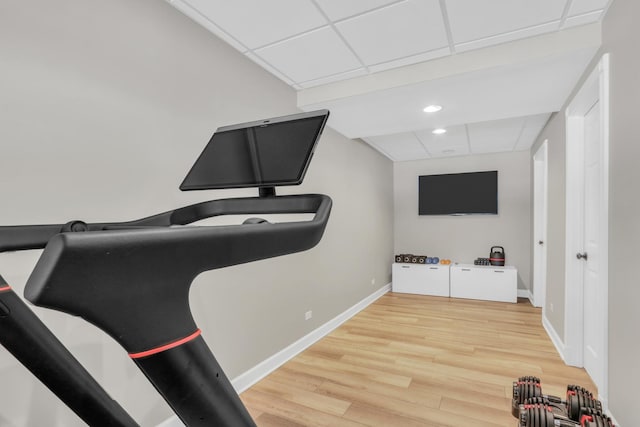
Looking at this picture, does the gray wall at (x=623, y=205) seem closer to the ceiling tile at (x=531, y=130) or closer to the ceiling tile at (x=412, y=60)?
the ceiling tile at (x=412, y=60)

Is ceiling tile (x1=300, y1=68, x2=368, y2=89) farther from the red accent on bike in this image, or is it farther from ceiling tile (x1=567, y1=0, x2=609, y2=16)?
the red accent on bike

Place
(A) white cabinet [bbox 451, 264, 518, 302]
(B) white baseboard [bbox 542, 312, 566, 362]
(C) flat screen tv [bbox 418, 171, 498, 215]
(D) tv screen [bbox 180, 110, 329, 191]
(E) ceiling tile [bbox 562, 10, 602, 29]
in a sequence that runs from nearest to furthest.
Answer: (D) tv screen [bbox 180, 110, 329, 191], (E) ceiling tile [bbox 562, 10, 602, 29], (B) white baseboard [bbox 542, 312, 566, 362], (A) white cabinet [bbox 451, 264, 518, 302], (C) flat screen tv [bbox 418, 171, 498, 215]

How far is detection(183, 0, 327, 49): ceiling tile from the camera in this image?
188 cm

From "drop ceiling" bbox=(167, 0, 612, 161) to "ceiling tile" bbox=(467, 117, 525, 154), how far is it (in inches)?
26.6

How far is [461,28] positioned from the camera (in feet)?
6.93

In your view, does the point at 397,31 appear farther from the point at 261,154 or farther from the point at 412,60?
the point at 261,154

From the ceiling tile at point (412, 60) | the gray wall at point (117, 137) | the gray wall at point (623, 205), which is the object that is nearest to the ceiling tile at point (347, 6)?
the ceiling tile at point (412, 60)

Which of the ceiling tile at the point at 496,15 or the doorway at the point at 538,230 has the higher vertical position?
the ceiling tile at the point at 496,15

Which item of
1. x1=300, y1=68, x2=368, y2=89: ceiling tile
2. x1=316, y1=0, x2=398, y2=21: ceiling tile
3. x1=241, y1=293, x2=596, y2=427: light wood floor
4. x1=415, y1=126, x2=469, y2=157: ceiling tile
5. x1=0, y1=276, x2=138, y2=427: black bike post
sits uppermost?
x1=316, y1=0, x2=398, y2=21: ceiling tile

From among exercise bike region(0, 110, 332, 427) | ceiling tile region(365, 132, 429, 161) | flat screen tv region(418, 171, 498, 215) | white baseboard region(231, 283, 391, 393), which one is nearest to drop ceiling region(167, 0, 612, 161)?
ceiling tile region(365, 132, 429, 161)

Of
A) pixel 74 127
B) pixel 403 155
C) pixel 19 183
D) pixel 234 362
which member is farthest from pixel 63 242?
pixel 403 155

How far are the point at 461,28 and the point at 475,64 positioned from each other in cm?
37

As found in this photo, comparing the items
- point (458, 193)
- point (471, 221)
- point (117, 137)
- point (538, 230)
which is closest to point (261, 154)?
point (117, 137)

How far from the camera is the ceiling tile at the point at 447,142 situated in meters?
4.28
